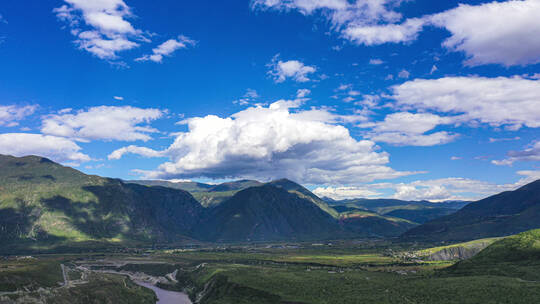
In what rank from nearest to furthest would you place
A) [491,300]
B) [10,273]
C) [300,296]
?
[491,300], [300,296], [10,273]

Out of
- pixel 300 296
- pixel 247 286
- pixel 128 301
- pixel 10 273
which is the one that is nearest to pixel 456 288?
pixel 300 296

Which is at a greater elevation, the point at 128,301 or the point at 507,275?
the point at 507,275

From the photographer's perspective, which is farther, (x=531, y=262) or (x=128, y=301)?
(x=128, y=301)

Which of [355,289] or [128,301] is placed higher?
[355,289]

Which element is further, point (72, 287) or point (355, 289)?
point (72, 287)

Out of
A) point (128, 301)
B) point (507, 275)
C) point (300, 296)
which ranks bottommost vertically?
point (128, 301)

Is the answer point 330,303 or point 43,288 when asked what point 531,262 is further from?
point 43,288

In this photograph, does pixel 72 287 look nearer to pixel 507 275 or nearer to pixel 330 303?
pixel 330 303

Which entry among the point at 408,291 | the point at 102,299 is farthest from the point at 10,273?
the point at 408,291

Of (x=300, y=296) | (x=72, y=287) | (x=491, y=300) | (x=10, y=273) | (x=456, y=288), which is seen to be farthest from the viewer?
(x=72, y=287)
